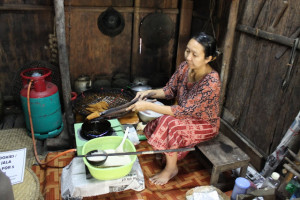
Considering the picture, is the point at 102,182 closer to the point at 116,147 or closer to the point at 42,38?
the point at 116,147

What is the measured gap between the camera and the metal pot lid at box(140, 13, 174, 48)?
479 centimetres

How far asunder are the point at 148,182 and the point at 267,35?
231cm

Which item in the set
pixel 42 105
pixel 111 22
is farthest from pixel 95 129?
pixel 111 22

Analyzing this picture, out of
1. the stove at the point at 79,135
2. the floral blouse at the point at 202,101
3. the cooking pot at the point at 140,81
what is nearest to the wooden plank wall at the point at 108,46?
the cooking pot at the point at 140,81

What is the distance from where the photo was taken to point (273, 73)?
308 cm

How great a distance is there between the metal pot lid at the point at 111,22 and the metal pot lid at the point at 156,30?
42 cm

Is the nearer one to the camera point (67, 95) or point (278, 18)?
point (278, 18)

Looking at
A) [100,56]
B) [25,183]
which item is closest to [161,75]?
[100,56]

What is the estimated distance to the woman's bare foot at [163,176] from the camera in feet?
9.96

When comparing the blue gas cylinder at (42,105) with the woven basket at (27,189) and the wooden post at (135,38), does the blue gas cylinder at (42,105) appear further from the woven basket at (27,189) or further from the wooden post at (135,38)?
the woven basket at (27,189)

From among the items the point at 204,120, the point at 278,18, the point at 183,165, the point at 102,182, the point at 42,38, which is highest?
the point at 278,18

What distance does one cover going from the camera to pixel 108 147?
8.70ft

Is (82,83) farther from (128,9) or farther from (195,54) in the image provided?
(195,54)

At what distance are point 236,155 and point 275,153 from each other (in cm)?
51
